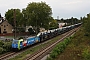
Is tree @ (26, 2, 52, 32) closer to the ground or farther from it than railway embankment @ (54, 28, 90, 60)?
farther from it

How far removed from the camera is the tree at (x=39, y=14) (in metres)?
79.8

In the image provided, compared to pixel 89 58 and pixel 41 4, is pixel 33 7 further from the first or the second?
pixel 89 58

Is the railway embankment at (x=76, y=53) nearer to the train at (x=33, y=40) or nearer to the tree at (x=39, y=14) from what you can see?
the train at (x=33, y=40)

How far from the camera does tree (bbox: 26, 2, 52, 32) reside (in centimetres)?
7982

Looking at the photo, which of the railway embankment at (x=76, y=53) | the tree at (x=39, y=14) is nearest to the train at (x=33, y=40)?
the tree at (x=39, y=14)

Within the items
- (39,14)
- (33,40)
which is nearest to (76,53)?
(33,40)

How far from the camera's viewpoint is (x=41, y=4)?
83.0 m

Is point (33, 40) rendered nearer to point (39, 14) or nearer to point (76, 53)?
point (76, 53)

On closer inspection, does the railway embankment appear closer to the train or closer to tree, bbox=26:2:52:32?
the train

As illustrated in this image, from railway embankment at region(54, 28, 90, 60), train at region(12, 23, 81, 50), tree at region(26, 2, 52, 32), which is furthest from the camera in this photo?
tree at region(26, 2, 52, 32)

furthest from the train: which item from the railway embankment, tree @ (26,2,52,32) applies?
the railway embankment

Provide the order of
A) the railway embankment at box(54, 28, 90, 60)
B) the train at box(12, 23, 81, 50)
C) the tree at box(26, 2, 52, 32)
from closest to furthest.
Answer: the railway embankment at box(54, 28, 90, 60) < the train at box(12, 23, 81, 50) < the tree at box(26, 2, 52, 32)

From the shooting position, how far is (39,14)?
81062mm

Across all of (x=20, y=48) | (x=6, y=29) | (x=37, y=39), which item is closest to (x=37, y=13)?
(x=6, y=29)
